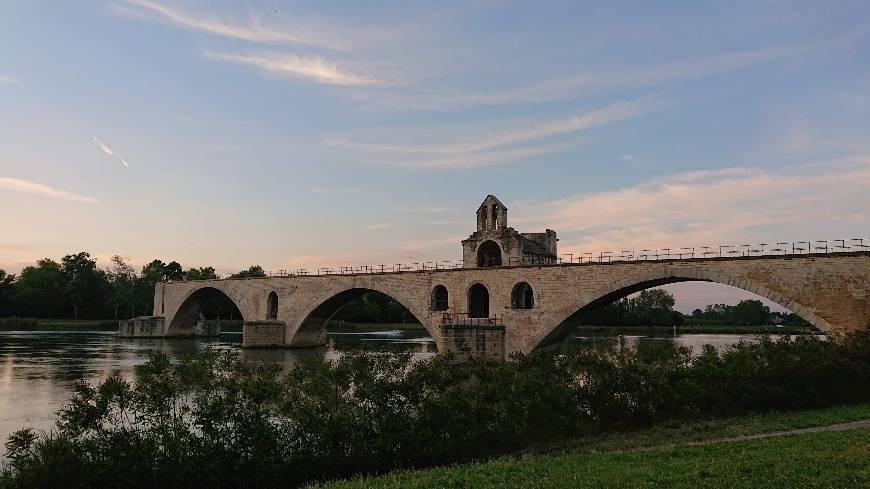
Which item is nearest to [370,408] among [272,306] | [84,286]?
[272,306]

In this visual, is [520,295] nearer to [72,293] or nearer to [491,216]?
[491,216]

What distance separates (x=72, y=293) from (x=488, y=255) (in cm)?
9932

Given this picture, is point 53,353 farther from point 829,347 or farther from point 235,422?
point 829,347

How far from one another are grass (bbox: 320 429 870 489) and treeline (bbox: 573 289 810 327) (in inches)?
3479

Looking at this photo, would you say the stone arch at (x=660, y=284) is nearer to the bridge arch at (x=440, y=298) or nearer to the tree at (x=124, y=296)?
the bridge arch at (x=440, y=298)

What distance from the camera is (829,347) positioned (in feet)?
70.8

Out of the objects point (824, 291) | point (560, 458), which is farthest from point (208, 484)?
point (824, 291)

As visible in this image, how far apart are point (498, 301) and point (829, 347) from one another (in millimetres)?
27172

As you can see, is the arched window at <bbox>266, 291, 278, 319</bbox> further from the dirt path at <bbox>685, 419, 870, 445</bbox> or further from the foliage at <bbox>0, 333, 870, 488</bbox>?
the dirt path at <bbox>685, 419, 870, 445</bbox>

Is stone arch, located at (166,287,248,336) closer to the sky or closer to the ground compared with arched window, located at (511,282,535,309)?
closer to the ground

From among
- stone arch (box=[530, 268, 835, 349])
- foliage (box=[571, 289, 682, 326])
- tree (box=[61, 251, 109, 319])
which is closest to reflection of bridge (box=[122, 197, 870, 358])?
stone arch (box=[530, 268, 835, 349])

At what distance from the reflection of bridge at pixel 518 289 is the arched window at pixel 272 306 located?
12 cm

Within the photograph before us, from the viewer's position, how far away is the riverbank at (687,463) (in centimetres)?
1068

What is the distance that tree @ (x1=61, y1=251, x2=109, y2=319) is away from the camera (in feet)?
393
